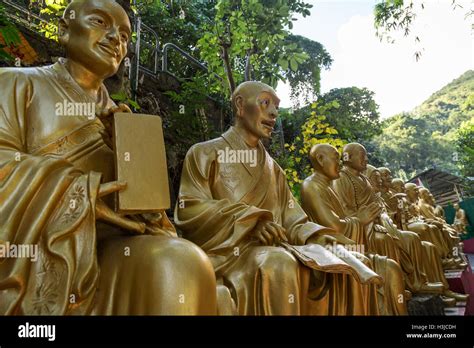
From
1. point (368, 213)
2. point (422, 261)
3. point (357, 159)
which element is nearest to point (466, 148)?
point (422, 261)

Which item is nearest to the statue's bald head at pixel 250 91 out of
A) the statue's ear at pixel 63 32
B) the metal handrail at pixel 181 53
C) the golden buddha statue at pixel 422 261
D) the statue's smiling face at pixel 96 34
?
the statue's smiling face at pixel 96 34


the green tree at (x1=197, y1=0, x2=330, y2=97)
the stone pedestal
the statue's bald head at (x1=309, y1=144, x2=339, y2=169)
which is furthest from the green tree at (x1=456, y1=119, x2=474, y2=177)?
the statue's bald head at (x1=309, y1=144, x2=339, y2=169)

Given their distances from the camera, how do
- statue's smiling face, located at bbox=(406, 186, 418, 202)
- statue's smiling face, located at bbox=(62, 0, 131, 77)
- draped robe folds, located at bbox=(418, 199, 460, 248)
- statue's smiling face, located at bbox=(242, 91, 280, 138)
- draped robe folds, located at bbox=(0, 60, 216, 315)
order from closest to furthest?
1. draped robe folds, located at bbox=(0, 60, 216, 315)
2. statue's smiling face, located at bbox=(62, 0, 131, 77)
3. statue's smiling face, located at bbox=(242, 91, 280, 138)
4. draped robe folds, located at bbox=(418, 199, 460, 248)
5. statue's smiling face, located at bbox=(406, 186, 418, 202)

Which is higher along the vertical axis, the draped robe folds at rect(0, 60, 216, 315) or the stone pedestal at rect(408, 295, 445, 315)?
the draped robe folds at rect(0, 60, 216, 315)

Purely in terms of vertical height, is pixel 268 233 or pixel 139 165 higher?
pixel 139 165

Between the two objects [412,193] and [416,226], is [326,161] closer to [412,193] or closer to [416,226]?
[416,226]

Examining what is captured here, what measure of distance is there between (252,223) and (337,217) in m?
1.38

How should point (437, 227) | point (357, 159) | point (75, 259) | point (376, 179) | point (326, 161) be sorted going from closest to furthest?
point (75, 259)
point (326, 161)
point (357, 159)
point (376, 179)
point (437, 227)

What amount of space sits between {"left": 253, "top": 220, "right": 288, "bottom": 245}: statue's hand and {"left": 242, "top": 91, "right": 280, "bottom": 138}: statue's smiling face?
0.81 metres

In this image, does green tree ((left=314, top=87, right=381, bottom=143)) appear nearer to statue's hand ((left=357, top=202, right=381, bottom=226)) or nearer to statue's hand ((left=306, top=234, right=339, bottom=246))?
statue's hand ((left=357, top=202, right=381, bottom=226))

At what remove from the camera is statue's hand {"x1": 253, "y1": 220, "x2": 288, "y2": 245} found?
2938mm

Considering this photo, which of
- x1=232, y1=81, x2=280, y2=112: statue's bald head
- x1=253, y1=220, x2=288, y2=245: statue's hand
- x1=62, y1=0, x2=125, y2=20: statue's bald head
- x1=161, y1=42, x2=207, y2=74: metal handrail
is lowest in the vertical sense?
x1=253, y1=220, x2=288, y2=245: statue's hand

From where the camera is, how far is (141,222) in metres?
2.05
